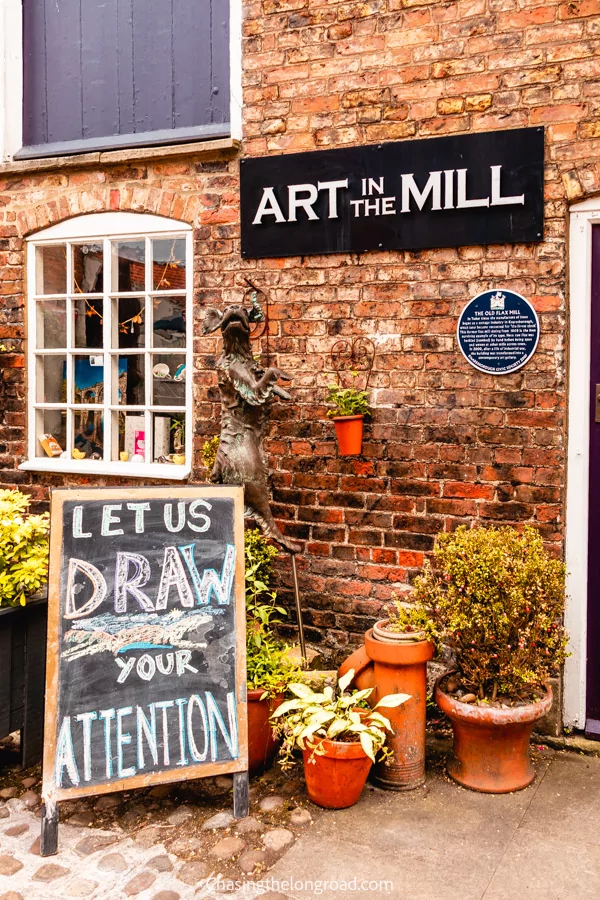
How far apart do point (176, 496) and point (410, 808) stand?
→ 166 cm

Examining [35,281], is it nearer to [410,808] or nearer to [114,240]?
[114,240]

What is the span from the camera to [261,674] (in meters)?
3.71

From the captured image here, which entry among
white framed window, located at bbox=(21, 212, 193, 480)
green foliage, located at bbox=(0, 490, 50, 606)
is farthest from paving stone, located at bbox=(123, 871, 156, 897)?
white framed window, located at bbox=(21, 212, 193, 480)

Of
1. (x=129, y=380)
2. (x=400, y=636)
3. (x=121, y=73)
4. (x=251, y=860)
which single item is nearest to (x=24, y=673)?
(x=251, y=860)

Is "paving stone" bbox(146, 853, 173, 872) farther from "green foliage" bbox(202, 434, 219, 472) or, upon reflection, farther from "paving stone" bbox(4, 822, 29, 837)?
"green foliage" bbox(202, 434, 219, 472)

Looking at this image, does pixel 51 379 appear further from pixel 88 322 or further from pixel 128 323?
pixel 128 323

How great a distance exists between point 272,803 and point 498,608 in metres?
1.28

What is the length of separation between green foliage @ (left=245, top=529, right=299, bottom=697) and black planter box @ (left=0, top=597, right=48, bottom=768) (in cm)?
100

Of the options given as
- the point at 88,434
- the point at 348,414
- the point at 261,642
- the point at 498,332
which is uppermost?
the point at 498,332

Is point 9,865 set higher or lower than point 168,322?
lower

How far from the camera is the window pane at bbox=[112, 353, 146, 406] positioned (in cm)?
509

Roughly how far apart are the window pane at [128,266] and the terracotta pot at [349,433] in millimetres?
1687

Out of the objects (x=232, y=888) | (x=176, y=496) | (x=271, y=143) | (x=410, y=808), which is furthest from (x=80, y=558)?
(x=271, y=143)

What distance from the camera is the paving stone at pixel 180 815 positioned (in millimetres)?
3307
